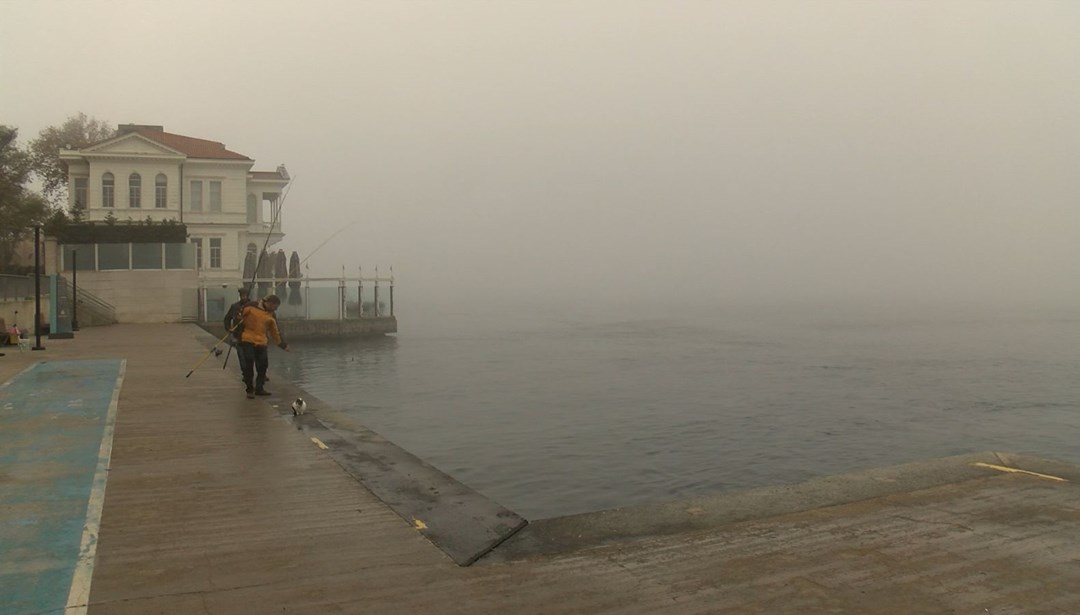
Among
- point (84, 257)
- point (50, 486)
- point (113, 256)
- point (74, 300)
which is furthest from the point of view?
point (113, 256)

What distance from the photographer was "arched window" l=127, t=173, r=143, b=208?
1843 inches

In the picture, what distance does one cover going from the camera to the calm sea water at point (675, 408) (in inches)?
609

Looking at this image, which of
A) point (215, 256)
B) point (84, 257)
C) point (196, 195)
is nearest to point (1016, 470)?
point (84, 257)

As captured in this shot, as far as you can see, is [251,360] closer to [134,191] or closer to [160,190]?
[134,191]

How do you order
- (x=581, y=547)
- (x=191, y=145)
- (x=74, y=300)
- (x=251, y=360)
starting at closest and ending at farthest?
1. (x=581, y=547)
2. (x=251, y=360)
3. (x=74, y=300)
4. (x=191, y=145)

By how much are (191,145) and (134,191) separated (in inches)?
265

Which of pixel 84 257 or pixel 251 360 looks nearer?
pixel 251 360

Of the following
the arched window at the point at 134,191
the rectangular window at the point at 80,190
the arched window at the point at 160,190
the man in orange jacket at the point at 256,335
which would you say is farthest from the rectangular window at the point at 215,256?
the man in orange jacket at the point at 256,335

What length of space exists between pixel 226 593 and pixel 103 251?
32570mm

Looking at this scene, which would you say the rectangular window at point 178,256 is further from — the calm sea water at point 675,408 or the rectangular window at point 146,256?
the calm sea water at point 675,408

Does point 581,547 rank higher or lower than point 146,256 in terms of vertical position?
lower

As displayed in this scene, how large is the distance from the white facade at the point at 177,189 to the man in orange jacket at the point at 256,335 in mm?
33888

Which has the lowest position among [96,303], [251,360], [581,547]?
[581,547]

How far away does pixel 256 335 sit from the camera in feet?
43.8
